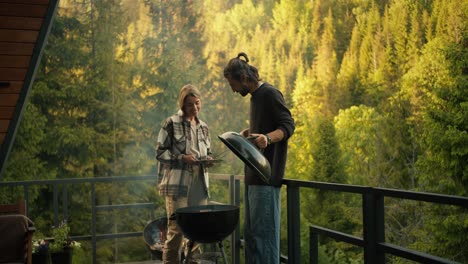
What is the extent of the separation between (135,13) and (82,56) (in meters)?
2.66

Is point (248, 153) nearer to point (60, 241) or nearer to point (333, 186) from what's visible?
point (333, 186)

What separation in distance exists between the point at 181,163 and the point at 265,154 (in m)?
0.91

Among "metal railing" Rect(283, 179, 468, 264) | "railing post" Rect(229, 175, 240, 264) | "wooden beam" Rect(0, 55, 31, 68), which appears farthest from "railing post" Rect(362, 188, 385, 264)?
"wooden beam" Rect(0, 55, 31, 68)

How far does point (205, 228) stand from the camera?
2834 millimetres

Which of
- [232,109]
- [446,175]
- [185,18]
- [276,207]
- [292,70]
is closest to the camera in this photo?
[276,207]

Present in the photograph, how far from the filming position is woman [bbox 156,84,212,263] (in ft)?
11.4

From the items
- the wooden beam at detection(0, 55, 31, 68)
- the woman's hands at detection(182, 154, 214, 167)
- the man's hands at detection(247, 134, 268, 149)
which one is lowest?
the woman's hands at detection(182, 154, 214, 167)

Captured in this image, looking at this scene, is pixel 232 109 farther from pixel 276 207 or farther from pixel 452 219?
pixel 276 207

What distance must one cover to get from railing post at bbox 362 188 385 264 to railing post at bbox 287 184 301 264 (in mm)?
607

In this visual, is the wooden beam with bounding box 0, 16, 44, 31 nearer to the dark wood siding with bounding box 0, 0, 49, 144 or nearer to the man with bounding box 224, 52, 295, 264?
the dark wood siding with bounding box 0, 0, 49, 144

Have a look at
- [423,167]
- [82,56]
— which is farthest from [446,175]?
[82,56]

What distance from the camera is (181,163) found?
3.48 meters

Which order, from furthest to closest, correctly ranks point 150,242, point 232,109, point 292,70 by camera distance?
1. point 292,70
2. point 232,109
3. point 150,242

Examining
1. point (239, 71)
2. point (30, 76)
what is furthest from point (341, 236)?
point (30, 76)
